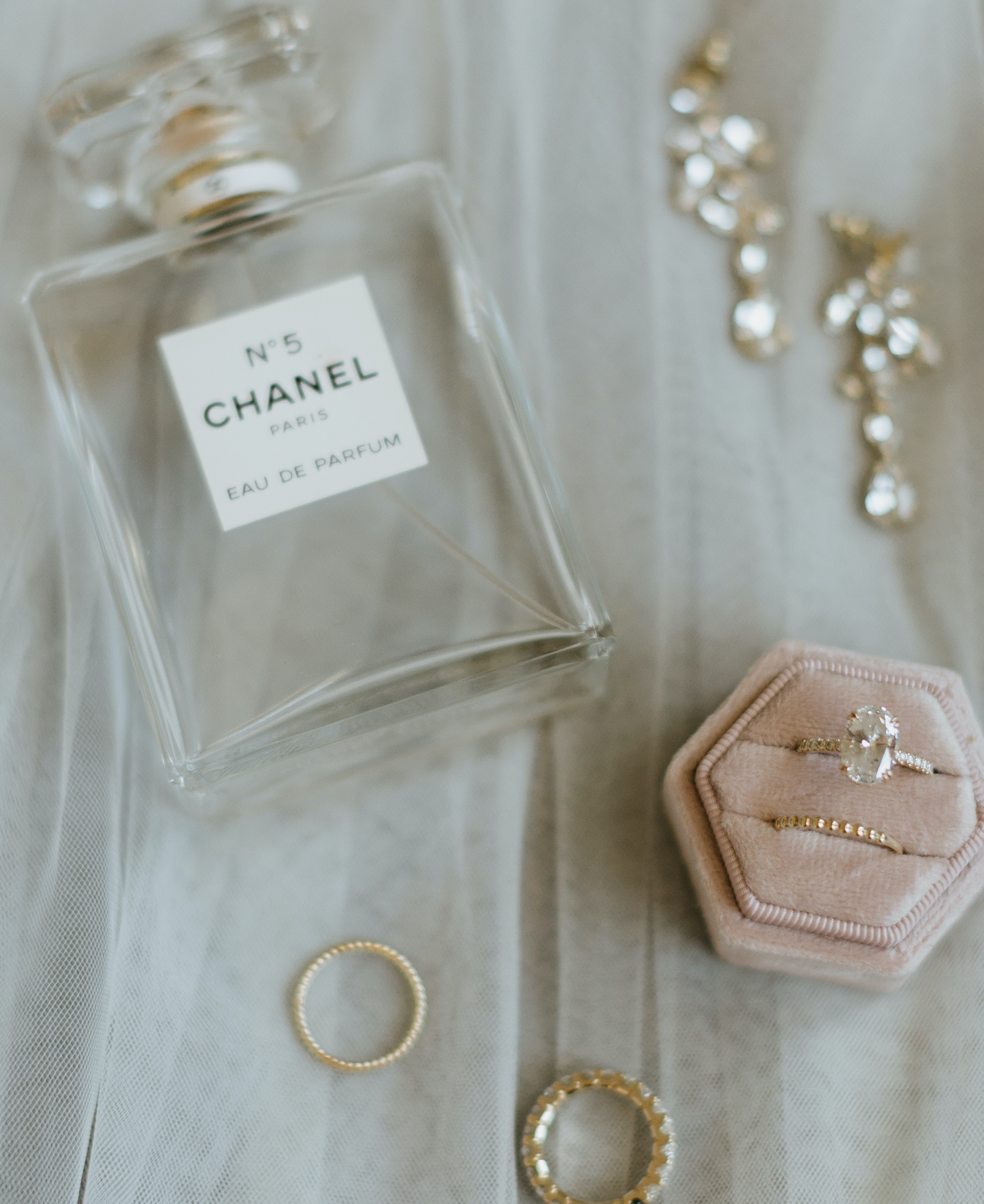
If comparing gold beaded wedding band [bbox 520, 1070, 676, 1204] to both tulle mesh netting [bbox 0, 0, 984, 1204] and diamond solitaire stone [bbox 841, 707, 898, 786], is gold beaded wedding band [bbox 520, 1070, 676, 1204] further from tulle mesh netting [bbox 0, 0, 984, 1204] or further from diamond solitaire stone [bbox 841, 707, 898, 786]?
diamond solitaire stone [bbox 841, 707, 898, 786]

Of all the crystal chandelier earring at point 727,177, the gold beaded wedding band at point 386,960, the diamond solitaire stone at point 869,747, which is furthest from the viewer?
the crystal chandelier earring at point 727,177

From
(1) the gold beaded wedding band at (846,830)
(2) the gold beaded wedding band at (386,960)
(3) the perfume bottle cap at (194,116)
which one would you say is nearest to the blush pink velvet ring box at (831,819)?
(1) the gold beaded wedding band at (846,830)

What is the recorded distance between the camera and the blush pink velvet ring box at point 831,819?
0.49 meters

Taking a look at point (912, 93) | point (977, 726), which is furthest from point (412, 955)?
point (912, 93)

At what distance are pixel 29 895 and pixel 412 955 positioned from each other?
21 cm

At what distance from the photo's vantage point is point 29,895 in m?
0.56

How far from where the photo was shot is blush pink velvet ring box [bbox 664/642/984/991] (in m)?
0.49

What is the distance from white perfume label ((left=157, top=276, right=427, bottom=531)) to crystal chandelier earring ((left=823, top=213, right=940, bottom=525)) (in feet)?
0.99

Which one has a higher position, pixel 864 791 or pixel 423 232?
pixel 423 232

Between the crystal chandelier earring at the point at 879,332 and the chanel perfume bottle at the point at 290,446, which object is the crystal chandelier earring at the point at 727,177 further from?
the chanel perfume bottle at the point at 290,446

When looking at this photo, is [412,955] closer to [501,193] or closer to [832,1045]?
[832,1045]

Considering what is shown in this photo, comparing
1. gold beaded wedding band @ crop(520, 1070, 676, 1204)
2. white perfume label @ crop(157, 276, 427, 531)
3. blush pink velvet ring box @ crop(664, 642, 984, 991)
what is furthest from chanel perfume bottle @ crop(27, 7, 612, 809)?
gold beaded wedding band @ crop(520, 1070, 676, 1204)

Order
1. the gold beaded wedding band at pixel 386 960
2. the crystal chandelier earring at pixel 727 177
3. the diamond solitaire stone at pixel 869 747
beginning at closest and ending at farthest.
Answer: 1. the diamond solitaire stone at pixel 869 747
2. the gold beaded wedding band at pixel 386 960
3. the crystal chandelier earring at pixel 727 177

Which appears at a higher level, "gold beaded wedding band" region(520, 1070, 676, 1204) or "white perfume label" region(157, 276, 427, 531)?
"white perfume label" region(157, 276, 427, 531)
